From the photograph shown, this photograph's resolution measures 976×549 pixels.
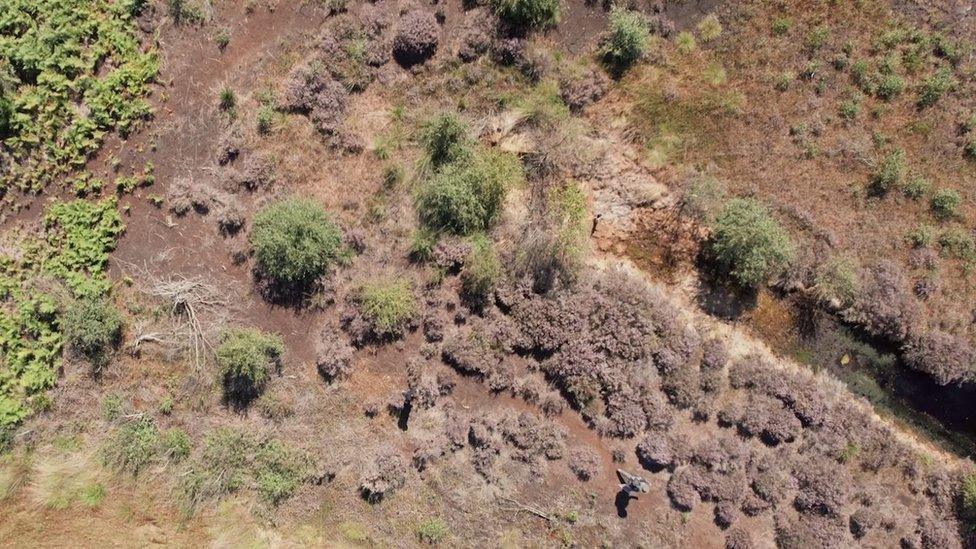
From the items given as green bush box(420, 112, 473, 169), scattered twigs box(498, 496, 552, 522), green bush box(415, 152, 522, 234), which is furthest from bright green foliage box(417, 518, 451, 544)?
green bush box(420, 112, 473, 169)

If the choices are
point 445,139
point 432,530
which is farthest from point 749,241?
point 432,530

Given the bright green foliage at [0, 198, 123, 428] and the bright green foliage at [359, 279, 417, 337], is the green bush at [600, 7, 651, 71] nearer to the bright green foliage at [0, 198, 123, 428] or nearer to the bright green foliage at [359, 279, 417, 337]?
the bright green foliage at [359, 279, 417, 337]

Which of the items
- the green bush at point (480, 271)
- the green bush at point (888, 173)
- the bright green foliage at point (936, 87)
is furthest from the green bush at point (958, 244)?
the green bush at point (480, 271)

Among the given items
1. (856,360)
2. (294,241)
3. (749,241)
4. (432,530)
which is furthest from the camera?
(856,360)

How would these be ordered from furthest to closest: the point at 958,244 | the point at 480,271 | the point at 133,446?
the point at 958,244 < the point at 133,446 < the point at 480,271

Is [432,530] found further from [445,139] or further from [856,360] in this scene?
[856,360]

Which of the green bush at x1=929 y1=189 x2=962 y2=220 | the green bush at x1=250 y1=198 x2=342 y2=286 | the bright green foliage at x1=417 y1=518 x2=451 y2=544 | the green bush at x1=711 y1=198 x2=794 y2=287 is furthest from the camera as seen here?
the green bush at x1=929 y1=189 x2=962 y2=220

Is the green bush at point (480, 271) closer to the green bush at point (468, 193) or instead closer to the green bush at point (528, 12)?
the green bush at point (468, 193)
